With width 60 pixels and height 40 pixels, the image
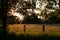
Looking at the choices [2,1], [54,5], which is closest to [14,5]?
[2,1]

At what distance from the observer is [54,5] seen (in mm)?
14039

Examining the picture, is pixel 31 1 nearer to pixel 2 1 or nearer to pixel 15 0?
pixel 15 0

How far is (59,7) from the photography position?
1434 centimetres

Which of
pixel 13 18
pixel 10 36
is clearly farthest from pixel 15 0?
pixel 10 36

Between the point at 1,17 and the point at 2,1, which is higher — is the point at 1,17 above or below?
below

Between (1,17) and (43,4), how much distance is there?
2.94 metres

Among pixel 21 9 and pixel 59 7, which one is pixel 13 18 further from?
pixel 59 7

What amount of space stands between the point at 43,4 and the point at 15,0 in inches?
73.7

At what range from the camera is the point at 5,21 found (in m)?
13.6

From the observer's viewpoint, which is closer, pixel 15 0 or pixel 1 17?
pixel 1 17

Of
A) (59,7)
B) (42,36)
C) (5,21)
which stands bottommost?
(42,36)

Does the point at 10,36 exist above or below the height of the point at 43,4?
below

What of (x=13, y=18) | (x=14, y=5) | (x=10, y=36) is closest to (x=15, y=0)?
(x=14, y=5)

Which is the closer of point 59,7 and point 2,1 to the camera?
point 2,1
